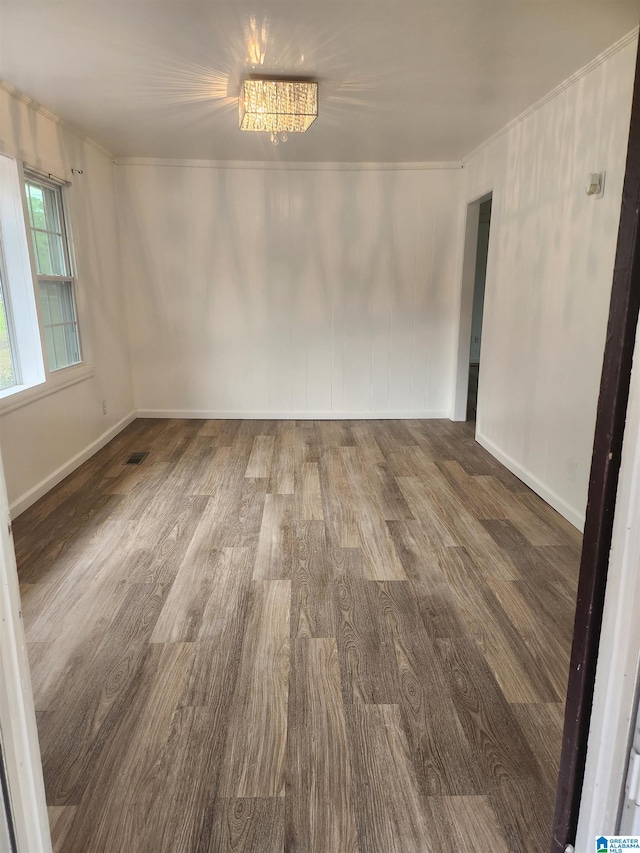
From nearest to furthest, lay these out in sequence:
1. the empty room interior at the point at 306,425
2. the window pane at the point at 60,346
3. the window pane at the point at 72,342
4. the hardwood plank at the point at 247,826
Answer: the hardwood plank at the point at 247,826, the empty room interior at the point at 306,425, the window pane at the point at 60,346, the window pane at the point at 72,342

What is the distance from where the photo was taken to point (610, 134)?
2.57m

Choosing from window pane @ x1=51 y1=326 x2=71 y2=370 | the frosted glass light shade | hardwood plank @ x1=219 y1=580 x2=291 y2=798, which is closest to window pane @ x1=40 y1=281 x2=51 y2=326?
window pane @ x1=51 y1=326 x2=71 y2=370

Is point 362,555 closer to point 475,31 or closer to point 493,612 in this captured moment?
point 493,612

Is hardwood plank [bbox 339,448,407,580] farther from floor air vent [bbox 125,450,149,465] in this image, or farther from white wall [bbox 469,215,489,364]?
white wall [bbox 469,215,489,364]

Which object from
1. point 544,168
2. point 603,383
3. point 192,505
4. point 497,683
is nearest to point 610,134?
point 544,168

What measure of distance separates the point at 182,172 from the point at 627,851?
528cm

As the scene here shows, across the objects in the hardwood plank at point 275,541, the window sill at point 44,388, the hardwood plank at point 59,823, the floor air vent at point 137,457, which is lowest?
the hardwood plank at point 275,541

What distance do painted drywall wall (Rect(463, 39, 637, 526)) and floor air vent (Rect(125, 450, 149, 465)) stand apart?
2800 millimetres

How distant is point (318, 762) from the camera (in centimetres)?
149

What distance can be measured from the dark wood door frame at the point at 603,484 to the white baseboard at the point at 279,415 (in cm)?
439

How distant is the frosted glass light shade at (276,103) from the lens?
2900 millimetres

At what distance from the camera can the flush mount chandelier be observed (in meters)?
2.90

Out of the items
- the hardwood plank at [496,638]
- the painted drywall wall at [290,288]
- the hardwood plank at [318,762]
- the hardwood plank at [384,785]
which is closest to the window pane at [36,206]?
the painted drywall wall at [290,288]

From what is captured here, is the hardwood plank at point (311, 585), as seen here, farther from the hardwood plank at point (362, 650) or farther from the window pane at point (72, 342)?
the window pane at point (72, 342)
